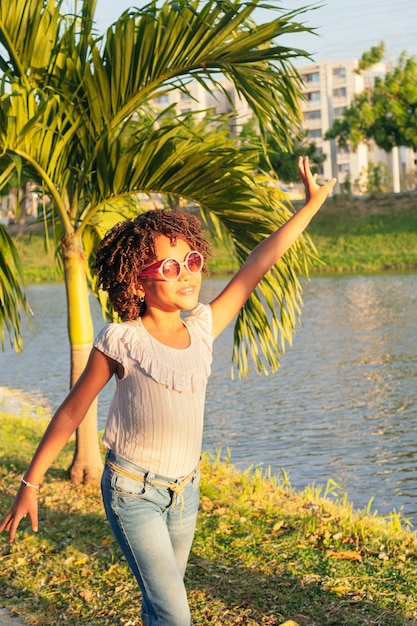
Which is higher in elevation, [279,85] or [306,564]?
[279,85]

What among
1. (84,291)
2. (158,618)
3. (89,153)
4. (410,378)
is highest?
(89,153)

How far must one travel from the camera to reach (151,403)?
3.18 metres

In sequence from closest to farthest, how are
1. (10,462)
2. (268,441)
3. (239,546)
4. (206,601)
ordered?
(206,601), (239,546), (10,462), (268,441)

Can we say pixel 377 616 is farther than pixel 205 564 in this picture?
No

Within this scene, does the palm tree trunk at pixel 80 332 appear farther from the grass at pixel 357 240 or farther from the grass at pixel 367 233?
the grass at pixel 367 233

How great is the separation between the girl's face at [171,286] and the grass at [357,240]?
31917mm

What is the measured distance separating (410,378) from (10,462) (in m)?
6.99

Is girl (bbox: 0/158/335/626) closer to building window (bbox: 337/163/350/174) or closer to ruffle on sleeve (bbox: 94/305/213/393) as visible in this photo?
ruffle on sleeve (bbox: 94/305/213/393)

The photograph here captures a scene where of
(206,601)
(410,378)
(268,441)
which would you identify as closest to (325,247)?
(410,378)

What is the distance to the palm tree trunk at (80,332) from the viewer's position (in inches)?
260

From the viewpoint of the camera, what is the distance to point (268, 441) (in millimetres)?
9859

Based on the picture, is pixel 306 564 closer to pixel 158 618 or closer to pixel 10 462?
pixel 158 618

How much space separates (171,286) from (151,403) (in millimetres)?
404

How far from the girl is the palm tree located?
8.86 feet
